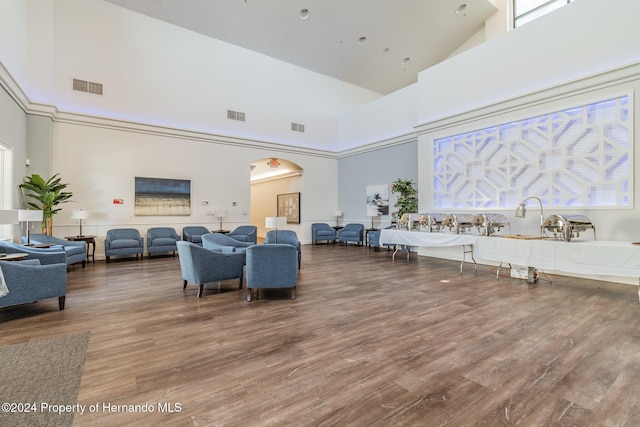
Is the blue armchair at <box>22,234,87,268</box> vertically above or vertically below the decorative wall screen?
below

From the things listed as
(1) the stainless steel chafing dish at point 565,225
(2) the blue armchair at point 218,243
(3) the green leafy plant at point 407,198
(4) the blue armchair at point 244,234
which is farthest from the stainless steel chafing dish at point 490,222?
(4) the blue armchair at point 244,234

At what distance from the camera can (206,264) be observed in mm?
4418

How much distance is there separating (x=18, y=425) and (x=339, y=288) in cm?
377

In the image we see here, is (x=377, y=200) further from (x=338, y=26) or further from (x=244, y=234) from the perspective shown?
(x=338, y=26)

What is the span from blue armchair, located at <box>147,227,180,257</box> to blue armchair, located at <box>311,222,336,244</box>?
15.9ft

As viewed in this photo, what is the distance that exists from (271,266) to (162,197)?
20.5ft

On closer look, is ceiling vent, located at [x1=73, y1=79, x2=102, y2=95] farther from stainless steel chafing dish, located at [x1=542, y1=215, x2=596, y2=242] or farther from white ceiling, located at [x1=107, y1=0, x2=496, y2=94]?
stainless steel chafing dish, located at [x1=542, y1=215, x2=596, y2=242]

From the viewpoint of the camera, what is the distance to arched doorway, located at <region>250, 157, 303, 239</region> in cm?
1212

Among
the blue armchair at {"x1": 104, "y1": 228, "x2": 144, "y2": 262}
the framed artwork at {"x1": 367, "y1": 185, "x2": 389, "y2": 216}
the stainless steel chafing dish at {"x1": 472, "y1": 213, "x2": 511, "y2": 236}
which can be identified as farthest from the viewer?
the framed artwork at {"x1": 367, "y1": 185, "x2": 389, "y2": 216}

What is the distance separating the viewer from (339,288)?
488cm

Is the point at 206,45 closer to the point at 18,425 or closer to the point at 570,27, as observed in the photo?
the point at 570,27

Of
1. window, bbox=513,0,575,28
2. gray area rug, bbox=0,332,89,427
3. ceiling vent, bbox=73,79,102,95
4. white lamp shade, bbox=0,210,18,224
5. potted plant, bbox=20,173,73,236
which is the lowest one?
gray area rug, bbox=0,332,89,427

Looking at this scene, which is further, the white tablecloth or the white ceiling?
the white ceiling

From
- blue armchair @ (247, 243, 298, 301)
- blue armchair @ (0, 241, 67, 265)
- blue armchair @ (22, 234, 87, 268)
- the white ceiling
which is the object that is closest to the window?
the white ceiling
